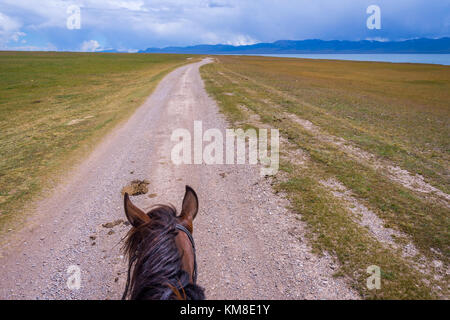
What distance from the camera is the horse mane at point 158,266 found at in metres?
1.56

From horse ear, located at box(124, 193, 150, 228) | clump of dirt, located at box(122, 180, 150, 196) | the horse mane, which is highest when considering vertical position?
horse ear, located at box(124, 193, 150, 228)

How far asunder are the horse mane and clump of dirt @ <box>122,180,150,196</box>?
12.3ft

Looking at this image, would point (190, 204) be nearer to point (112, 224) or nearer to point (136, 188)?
point (112, 224)

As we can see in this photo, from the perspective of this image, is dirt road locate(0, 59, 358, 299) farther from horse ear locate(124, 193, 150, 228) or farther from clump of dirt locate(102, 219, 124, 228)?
horse ear locate(124, 193, 150, 228)

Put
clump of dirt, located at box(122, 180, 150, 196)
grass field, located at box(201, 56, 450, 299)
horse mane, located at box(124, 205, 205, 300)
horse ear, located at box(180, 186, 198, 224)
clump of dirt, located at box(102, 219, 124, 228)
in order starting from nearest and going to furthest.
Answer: horse mane, located at box(124, 205, 205, 300) < horse ear, located at box(180, 186, 198, 224) < grass field, located at box(201, 56, 450, 299) < clump of dirt, located at box(102, 219, 124, 228) < clump of dirt, located at box(122, 180, 150, 196)

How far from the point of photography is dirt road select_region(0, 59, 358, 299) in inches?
127

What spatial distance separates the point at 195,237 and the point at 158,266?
2558 mm

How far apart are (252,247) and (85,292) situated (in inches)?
104

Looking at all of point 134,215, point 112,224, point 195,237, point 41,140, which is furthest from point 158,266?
point 41,140

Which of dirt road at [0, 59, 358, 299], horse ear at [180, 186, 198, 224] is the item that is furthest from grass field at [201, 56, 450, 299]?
horse ear at [180, 186, 198, 224]

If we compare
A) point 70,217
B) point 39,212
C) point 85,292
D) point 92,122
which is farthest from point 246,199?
point 92,122

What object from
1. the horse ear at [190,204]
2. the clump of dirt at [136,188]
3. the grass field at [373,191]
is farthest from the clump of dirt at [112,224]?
the grass field at [373,191]
